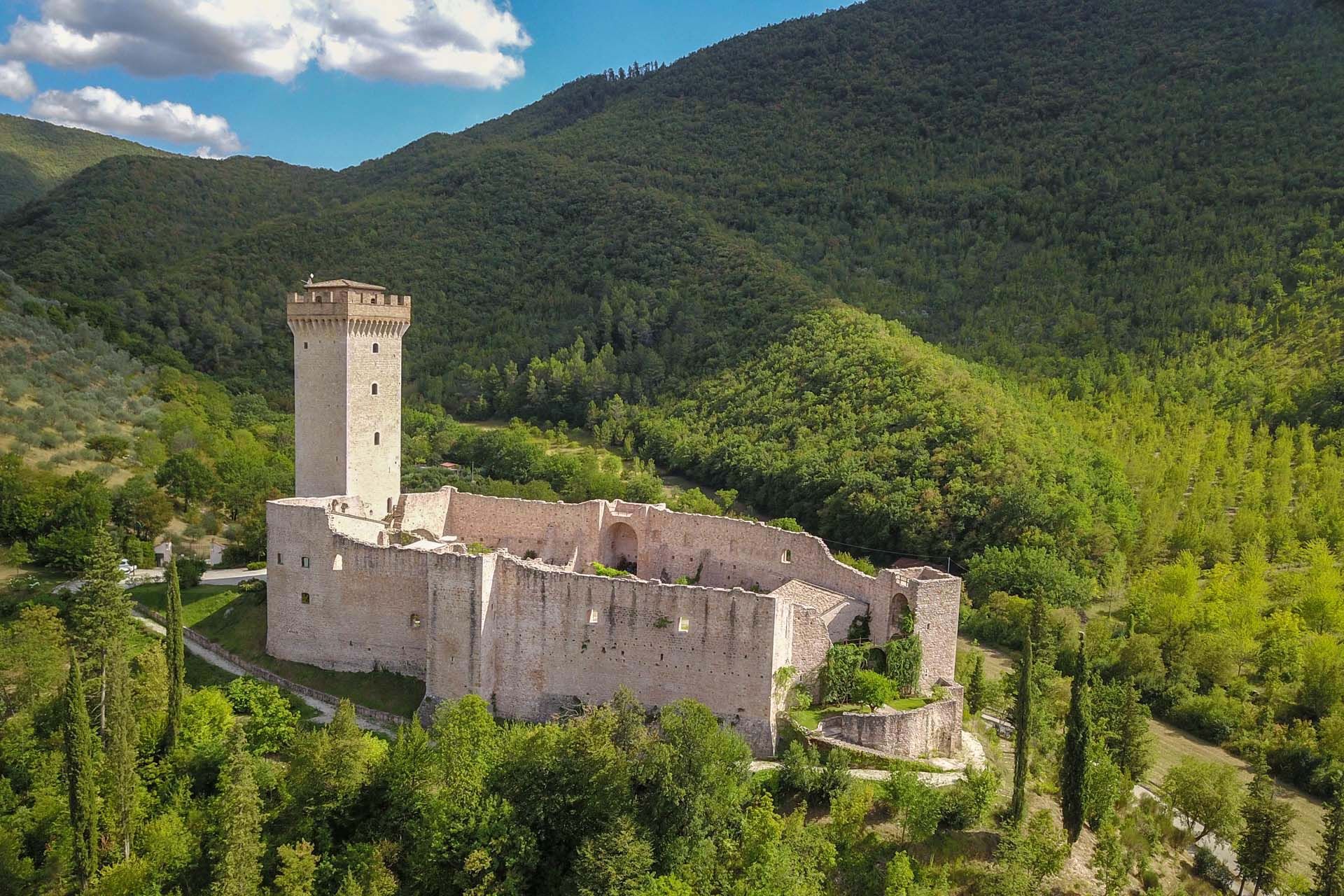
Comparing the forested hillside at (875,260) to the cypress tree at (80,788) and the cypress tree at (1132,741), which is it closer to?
the cypress tree at (1132,741)

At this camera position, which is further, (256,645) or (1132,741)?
(256,645)

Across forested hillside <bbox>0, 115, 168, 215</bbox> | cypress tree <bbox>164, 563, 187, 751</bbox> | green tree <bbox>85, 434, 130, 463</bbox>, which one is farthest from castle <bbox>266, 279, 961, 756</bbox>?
forested hillside <bbox>0, 115, 168, 215</bbox>

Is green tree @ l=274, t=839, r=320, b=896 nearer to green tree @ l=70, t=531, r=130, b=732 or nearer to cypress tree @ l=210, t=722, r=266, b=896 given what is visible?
cypress tree @ l=210, t=722, r=266, b=896

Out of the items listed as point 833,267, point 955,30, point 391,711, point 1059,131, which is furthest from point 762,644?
point 955,30

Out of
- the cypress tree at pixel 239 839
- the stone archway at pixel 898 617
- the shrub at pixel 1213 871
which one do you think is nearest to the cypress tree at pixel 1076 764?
the stone archway at pixel 898 617

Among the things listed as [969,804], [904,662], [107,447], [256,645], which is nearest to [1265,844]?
[969,804]

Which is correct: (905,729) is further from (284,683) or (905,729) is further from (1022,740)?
(284,683)
